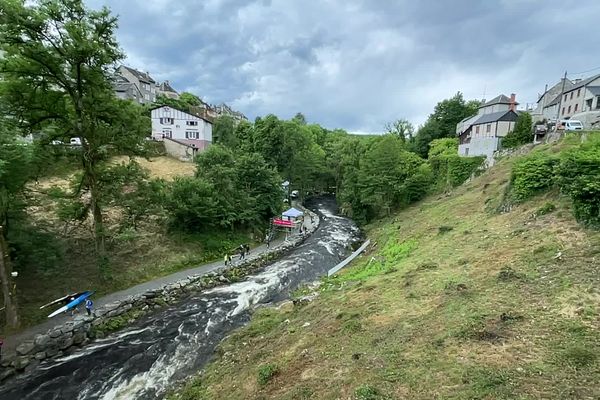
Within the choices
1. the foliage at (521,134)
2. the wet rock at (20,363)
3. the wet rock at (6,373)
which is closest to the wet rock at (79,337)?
the wet rock at (20,363)

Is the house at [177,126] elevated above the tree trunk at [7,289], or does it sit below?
above

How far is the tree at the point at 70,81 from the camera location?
15461mm

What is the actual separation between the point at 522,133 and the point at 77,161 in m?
41.7

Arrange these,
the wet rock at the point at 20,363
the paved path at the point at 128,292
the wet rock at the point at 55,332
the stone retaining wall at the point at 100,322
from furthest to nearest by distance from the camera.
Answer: the wet rock at the point at 55,332, the paved path at the point at 128,292, the stone retaining wall at the point at 100,322, the wet rock at the point at 20,363

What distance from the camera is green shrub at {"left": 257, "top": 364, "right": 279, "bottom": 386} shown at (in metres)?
9.60

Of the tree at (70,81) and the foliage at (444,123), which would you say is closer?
the tree at (70,81)

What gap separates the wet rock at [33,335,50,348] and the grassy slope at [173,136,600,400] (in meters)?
7.45

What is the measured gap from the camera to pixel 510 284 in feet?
36.6

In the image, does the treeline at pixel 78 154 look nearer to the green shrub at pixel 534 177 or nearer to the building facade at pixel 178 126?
the building facade at pixel 178 126

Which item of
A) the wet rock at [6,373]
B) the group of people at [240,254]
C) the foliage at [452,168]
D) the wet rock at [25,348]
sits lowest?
the wet rock at [6,373]

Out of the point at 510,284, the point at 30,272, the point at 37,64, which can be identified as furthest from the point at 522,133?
A: the point at 30,272

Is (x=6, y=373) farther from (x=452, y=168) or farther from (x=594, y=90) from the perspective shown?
(x=594, y=90)

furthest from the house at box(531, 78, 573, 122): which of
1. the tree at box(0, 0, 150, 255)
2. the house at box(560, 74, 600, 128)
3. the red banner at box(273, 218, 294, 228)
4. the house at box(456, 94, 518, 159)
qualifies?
the tree at box(0, 0, 150, 255)

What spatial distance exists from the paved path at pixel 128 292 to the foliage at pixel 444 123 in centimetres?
3968
